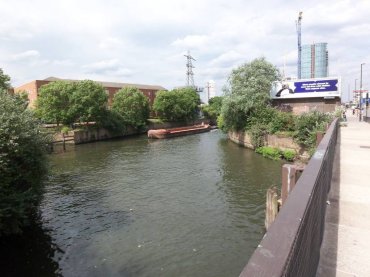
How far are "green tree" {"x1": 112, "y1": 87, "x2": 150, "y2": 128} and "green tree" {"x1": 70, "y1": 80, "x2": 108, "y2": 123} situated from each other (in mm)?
8665

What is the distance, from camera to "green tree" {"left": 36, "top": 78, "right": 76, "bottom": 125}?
46.4m

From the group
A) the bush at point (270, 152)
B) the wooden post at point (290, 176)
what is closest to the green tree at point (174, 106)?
the bush at point (270, 152)

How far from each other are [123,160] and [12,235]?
670 inches

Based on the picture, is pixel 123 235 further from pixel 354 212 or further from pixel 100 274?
pixel 354 212

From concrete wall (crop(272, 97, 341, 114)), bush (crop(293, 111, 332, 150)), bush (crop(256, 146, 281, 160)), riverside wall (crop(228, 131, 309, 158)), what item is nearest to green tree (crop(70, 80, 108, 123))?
riverside wall (crop(228, 131, 309, 158))

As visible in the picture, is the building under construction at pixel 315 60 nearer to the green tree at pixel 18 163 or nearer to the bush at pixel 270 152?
the bush at pixel 270 152

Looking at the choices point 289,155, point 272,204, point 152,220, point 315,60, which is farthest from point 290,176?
point 315,60

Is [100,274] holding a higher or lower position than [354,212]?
lower

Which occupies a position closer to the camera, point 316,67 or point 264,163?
point 264,163

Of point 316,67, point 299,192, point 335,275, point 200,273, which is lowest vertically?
point 200,273

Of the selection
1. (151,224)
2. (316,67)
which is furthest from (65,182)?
(316,67)

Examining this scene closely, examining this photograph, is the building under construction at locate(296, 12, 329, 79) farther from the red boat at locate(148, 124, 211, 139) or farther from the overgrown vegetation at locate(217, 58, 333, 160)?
the overgrown vegetation at locate(217, 58, 333, 160)

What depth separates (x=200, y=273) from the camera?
10.3 m

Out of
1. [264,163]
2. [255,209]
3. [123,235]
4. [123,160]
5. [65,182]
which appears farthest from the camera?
[123,160]
